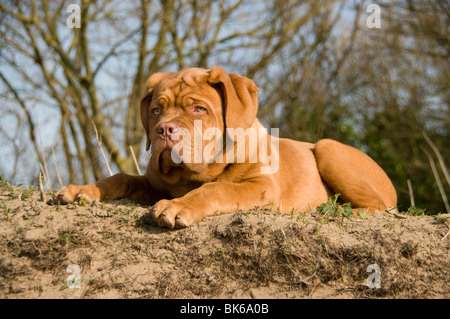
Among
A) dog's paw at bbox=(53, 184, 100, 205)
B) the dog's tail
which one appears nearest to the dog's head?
dog's paw at bbox=(53, 184, 100, 205)

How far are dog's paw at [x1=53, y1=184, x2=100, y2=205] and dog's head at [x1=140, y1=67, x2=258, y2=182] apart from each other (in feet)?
1.76

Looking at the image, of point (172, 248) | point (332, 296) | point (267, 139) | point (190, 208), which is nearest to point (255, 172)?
point (267, 139)

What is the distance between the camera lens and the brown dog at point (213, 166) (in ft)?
12.6

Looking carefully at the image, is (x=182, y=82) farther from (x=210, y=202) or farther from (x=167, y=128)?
(x=210, y=202)

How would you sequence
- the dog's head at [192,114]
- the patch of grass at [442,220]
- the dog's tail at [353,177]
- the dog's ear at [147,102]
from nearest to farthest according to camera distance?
1. the patch of grass at [442,220]
2. the dog's head at [192,114]
3. the dog's ear at [147,102]
4. the dog's tail at [353,177]

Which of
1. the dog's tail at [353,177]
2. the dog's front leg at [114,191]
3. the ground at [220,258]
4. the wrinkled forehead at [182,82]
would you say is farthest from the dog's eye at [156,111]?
the dog's tail at [353,177]

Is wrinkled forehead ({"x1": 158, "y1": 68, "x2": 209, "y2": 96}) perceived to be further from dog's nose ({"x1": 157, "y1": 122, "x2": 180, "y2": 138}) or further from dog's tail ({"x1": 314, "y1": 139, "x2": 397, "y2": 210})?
dog's tail ({"x1": 314, "y1": 139, "x2": 397, "y2": 210})

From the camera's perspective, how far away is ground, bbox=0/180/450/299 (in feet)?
10.3

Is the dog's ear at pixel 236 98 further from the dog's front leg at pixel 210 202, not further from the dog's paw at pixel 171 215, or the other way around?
the dog's paw at pixel 171 215

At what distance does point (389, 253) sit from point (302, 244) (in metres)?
0.59

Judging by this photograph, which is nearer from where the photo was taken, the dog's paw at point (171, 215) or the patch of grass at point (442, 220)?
the dog's paw at point (171, 215)

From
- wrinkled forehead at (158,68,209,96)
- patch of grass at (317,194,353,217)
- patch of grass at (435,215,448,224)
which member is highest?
wrinkled forehead at (158,68,209,96)

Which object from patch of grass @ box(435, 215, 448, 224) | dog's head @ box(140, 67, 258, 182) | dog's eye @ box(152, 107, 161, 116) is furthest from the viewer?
dog's eye @ box(152, 107, 161, 116)

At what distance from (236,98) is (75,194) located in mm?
1592
